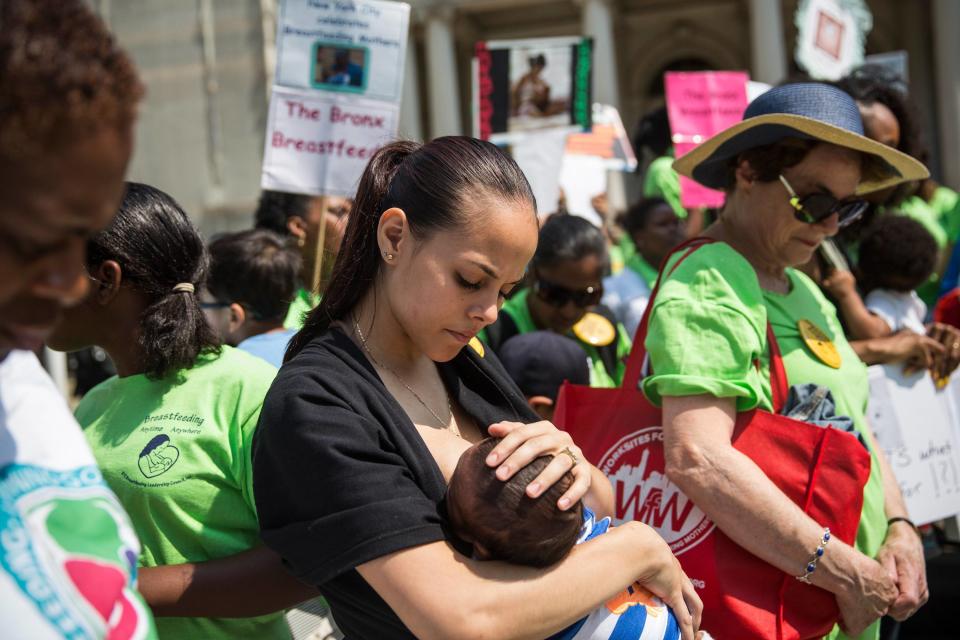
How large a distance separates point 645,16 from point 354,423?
81.5 ft

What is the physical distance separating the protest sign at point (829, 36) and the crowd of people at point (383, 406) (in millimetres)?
4076

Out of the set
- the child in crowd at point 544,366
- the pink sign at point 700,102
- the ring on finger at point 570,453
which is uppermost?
the pink sign at point 700,102

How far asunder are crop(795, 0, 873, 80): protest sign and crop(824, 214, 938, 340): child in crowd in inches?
104

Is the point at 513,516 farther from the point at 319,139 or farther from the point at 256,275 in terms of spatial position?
the point at 319,139

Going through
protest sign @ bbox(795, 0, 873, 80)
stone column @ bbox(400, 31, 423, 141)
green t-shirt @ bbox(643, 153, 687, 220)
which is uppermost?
stone column @ bbox(400, 31, 423, 141)

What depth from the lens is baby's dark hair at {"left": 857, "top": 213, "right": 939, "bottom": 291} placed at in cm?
412

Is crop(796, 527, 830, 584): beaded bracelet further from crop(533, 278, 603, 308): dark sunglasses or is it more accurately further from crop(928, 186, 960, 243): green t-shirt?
crop(928, 186, 960, 243): green t-shirt

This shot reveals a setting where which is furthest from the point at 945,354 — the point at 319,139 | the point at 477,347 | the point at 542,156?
the point at 542,156

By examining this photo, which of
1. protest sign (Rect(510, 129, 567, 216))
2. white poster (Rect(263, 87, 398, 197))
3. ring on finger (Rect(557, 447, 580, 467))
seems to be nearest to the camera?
ring on finger (Rect(557, 447, 580, 467))

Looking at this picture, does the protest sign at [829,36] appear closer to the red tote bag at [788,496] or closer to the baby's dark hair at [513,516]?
the red tote bag at [788,496]

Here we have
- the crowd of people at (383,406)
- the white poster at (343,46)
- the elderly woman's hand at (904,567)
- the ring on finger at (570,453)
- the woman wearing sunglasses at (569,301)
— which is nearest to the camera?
the crowd of people at (383,406)

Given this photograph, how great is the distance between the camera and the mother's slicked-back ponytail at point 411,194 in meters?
1.73

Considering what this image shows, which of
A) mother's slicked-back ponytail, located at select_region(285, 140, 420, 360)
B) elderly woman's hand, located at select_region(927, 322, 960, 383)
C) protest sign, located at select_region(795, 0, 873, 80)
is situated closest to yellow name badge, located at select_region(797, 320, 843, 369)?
mother's slicked-back ponytail, located at select_region(285, 140, 420, 360)

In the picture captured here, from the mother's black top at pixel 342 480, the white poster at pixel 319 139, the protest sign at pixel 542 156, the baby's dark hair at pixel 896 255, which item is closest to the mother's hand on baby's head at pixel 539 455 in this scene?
the mother's black top at pixel 342 480
